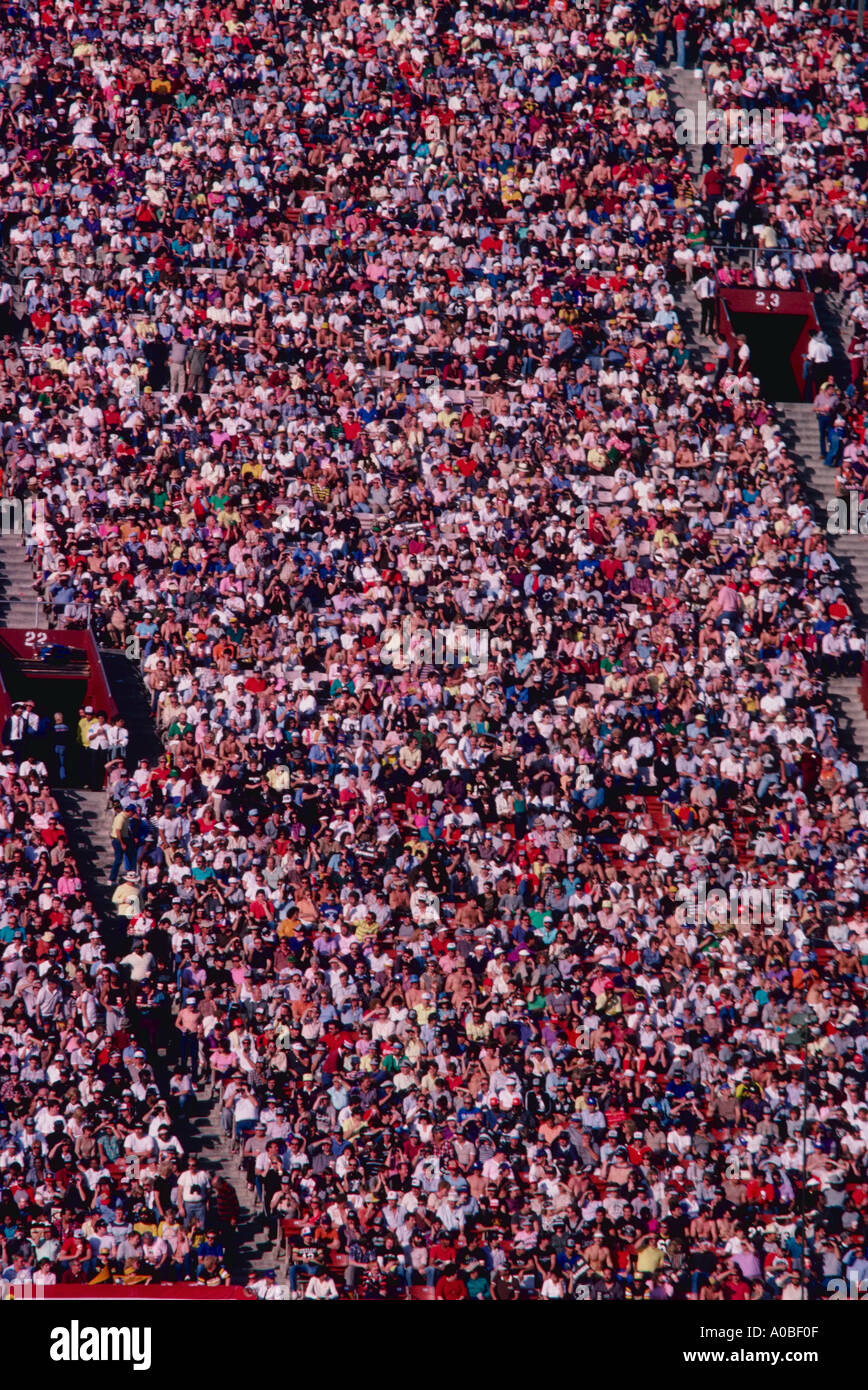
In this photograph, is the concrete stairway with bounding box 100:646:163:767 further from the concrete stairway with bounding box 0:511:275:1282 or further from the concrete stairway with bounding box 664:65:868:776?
the concrete stairway with bounding box 664:65:868:776

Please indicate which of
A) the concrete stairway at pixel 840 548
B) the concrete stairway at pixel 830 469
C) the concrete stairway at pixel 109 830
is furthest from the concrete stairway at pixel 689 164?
the concrete stairway at pixel 109 830

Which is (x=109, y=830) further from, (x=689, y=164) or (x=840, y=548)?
(x=689, y=164)

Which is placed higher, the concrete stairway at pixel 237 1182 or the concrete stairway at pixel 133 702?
the concrete stairway at pixel 133 702

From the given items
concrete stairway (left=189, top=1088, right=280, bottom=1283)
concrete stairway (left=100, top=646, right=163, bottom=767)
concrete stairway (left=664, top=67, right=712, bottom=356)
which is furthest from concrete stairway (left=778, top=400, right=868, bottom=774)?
concrete stairway (left=189, top=1088, right=280, bottom=1283)

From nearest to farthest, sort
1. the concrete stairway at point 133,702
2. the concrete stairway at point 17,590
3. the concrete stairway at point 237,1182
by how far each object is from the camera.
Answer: the concrete stairway at point 237,1182, the concrete stairway at point 133,702, the concrete stairway at point 17,590

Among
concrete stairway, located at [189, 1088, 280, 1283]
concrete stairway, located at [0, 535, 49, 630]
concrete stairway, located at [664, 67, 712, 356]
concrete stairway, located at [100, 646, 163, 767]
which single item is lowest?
concrete stairway, located at [189, 1088, 280, 1283]

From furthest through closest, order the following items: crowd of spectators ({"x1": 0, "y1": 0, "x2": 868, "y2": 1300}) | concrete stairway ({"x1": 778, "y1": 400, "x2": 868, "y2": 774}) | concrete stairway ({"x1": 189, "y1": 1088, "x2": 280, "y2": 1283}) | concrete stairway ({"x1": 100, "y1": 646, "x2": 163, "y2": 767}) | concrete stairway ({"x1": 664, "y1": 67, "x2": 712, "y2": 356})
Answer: concrete stairway ({"x1": 664, "y1": 67, "x2": 712, "y2": 356}), concrete stairway ({"x1": 778, "y1": 400, "x2": 868, "y2": 774}), concrete stairway ({"x1": 100, "y1": 646, "x2": 163, "y2": 767}), crowd of spectators ({"x1": 0, "y1": 0, "x2": 868, "y2": 1300}), concrete stairway ({"x1": 189, "y1": 1088, "x2": 280, "y2": 1283})

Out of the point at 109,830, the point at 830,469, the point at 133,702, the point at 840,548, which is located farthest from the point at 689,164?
the point at 109,830

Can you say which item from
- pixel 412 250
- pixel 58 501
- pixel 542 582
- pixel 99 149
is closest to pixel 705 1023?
pixel 542 582

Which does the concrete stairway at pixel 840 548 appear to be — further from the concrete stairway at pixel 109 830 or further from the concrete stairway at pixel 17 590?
the concrete stairway at pixel 17 590
